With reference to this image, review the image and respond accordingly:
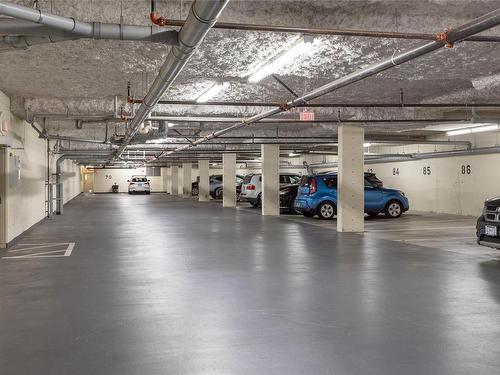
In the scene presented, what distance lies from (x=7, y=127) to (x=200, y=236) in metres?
4.54

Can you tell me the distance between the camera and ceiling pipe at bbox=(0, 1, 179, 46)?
4.09 meters

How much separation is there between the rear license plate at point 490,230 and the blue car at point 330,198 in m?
7.98

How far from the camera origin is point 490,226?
7.53m

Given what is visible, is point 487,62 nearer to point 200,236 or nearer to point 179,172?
point 200,236

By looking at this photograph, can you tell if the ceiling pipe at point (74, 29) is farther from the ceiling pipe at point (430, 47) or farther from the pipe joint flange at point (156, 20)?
the ceiling pipe at point (430, 47)

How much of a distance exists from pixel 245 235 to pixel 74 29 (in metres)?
7.57

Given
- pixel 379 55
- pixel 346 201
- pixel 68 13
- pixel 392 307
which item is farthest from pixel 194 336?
pixel 346 201

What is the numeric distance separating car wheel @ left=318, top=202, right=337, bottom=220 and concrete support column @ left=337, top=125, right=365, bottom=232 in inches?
135

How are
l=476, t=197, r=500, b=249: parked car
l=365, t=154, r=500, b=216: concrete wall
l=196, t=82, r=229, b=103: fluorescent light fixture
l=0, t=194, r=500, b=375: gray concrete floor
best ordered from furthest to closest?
1. l=365, t=154, r=500, b=216: concrete wall
2. l=196, t=82, r=229, b=103: fluorescent light fixture
3. l=476, t=197, r=500, b=249: parked car
4. l=0, t=194, r=500, b=375: gray concrete floor

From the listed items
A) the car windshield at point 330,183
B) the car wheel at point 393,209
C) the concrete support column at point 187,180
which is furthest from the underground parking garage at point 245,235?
the concrete support column at point 187,180

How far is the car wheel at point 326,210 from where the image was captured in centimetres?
1581

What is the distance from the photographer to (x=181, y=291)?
573 centimetres

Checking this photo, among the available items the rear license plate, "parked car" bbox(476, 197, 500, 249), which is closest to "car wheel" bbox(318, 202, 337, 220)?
"parked car" bbox(476, 197, 500, 249)

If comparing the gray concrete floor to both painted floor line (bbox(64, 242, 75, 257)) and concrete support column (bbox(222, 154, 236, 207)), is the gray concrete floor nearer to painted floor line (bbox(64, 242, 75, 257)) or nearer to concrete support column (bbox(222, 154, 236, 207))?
painted floor line (bbox(64, 242, 75, 257))
